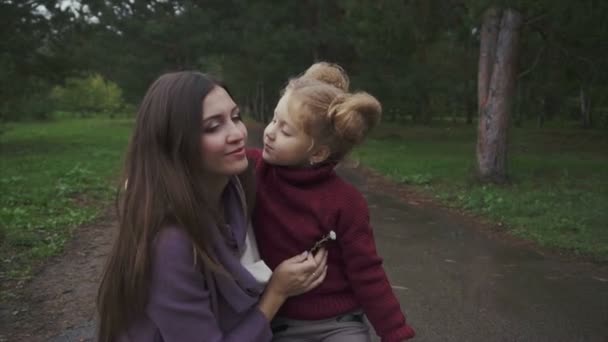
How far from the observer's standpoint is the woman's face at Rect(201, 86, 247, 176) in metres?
1.73

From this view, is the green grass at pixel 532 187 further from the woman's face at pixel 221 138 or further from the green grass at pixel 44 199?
the green grass at pixel 44 199

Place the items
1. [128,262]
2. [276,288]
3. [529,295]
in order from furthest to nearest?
[529,295]
[276,288]
[128,262]

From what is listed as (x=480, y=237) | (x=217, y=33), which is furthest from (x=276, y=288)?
(x=217, y=33)

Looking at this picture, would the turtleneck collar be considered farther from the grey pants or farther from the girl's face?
the grey pants

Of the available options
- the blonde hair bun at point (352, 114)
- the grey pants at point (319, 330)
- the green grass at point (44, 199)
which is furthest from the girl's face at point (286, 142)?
the green grass at point (44, 199)

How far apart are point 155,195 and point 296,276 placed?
1.77 feet

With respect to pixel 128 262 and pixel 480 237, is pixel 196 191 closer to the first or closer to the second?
pixel 128 262

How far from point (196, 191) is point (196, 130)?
0.18 metres

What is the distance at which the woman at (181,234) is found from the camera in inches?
63.2

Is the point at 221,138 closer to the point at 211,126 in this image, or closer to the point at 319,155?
the point at 211,126

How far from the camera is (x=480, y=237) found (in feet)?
21.2

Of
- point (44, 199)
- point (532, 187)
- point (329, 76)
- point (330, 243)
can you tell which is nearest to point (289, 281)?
point (330, 243)

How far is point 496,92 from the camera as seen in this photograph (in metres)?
10.1

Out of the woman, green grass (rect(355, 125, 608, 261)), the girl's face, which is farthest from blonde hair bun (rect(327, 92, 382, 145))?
green grass (rect(355, 125, 608, 261))
